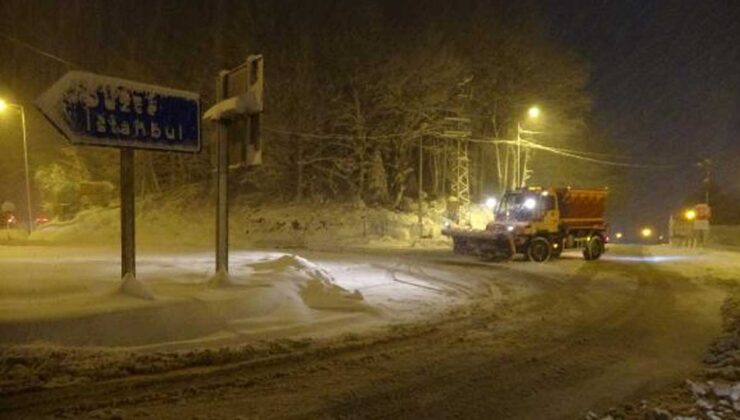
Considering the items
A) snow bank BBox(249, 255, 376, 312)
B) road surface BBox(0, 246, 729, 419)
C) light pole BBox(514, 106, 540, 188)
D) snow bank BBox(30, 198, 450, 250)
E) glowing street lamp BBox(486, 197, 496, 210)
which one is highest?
light pole BBox(514, 106, 540, 188)

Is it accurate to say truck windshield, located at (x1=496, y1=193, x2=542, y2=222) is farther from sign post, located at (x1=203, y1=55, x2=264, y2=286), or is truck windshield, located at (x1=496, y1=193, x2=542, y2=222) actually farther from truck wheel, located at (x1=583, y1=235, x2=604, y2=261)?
sign post, located at (x1=203, y1=55, x2=264, y2=286)

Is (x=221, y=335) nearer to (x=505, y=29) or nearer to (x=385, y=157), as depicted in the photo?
(x=385, y=157)

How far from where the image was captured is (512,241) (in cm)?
2408

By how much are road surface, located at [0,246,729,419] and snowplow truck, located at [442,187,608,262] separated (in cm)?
1097

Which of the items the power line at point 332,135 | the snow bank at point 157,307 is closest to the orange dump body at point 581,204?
the snow bank at point 157,307

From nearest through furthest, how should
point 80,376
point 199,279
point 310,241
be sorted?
point 80,376 < point 199,279 < point 310,241

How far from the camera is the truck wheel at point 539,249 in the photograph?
24.7 metres

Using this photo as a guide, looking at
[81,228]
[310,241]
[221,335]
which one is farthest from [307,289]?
[81,228]

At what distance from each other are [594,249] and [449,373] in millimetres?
21173

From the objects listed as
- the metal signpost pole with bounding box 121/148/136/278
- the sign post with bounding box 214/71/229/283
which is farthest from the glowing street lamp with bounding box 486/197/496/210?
the metal signpost pole with bounding box 121/148/136/278

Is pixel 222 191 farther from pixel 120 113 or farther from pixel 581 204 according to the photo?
pixel 581 204

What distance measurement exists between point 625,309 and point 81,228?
39377mm

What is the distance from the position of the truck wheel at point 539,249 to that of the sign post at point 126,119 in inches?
653

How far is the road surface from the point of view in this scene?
6.22 meters
